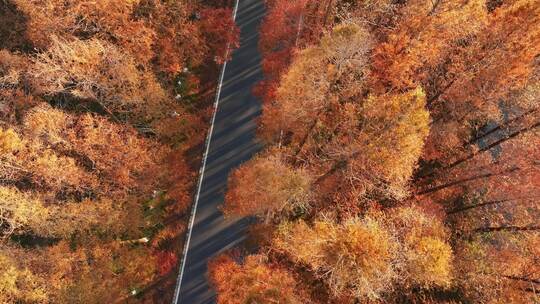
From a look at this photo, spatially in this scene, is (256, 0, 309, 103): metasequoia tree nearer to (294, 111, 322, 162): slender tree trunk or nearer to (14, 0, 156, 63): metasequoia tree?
(294, 111, 322, 162): slender tree trunk

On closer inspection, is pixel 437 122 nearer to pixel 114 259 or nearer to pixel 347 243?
pixel 347 243

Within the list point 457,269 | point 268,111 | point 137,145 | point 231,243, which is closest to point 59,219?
point 137,145

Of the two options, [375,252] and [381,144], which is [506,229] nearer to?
[381,144]

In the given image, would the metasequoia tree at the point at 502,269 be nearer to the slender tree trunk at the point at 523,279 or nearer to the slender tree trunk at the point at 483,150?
the slender tree trunk at the point at 523,279

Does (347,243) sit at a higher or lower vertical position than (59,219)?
lower

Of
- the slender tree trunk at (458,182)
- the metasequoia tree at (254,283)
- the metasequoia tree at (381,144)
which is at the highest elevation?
the metasequoia tree at (381,144)

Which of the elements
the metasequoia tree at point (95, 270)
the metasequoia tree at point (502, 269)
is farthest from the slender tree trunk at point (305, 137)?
the metasequoia tree at point (95, 270)
